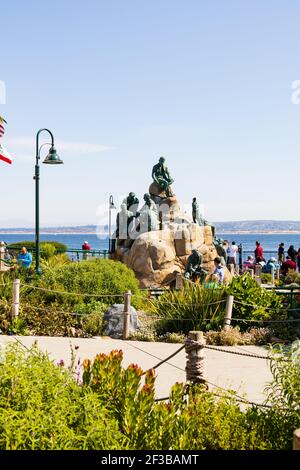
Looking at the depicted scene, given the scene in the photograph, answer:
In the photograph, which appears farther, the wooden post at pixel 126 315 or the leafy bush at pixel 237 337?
the wooden post at pixel 126 315

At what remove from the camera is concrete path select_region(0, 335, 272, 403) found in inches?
342

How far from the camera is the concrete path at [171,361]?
28.5 feet

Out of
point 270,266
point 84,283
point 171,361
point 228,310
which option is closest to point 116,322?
point 84,283

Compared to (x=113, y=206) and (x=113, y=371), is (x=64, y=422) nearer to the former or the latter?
(x=113, y=371)

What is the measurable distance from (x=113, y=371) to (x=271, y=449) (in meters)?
1.61

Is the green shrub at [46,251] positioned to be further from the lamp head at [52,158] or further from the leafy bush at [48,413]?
the leafy bush at [48,413]

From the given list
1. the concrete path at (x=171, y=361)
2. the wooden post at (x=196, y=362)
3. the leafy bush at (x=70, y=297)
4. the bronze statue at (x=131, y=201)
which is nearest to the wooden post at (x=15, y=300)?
the leafy bush at (x=70, y=297)

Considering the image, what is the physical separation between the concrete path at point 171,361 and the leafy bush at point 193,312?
3.41 feet

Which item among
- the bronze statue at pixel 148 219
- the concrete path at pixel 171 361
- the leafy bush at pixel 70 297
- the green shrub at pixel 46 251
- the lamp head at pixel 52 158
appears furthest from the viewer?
the green shrub at pixel 46 251

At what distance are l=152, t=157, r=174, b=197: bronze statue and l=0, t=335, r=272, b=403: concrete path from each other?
15346 mm

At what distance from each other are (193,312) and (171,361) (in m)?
2.84

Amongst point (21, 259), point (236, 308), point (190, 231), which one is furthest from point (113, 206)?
point (236, 308)

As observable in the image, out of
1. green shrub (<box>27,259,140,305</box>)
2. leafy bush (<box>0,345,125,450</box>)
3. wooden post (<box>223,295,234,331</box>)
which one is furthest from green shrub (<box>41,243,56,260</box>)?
leafy bush (<box>0,345,125,450</box>)

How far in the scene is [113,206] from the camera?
38188mm
